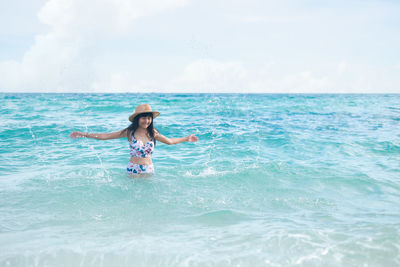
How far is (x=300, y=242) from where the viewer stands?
3.91 metres

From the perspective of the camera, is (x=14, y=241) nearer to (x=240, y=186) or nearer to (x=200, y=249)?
(x=200, y=249)

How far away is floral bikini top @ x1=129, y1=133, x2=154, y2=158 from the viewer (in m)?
6.14

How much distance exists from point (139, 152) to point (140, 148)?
11 centimetres

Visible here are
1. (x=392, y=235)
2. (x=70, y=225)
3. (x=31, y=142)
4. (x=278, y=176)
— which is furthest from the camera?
(x=31, y=142)

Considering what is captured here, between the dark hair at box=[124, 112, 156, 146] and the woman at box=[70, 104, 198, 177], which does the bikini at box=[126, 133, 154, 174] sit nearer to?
the woman at box=[70, 104, 198, 177]

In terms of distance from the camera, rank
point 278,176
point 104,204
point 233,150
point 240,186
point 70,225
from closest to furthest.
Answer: point 70,225
point 104,204
point 240,186
point 278,176
point 233,150

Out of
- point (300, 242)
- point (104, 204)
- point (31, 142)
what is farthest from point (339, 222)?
Answer: point (31, 142)

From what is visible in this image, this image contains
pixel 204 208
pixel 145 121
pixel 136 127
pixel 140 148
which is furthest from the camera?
pixel 140 148

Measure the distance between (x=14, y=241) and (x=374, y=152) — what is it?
9.88 metres

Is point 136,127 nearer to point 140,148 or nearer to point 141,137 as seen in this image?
point 141,137

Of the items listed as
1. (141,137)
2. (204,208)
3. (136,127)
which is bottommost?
(204,208)

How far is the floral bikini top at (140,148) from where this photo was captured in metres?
6.14

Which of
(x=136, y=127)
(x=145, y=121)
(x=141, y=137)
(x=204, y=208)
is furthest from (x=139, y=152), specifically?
(x=204, y=208)

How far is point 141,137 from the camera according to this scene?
619cm
